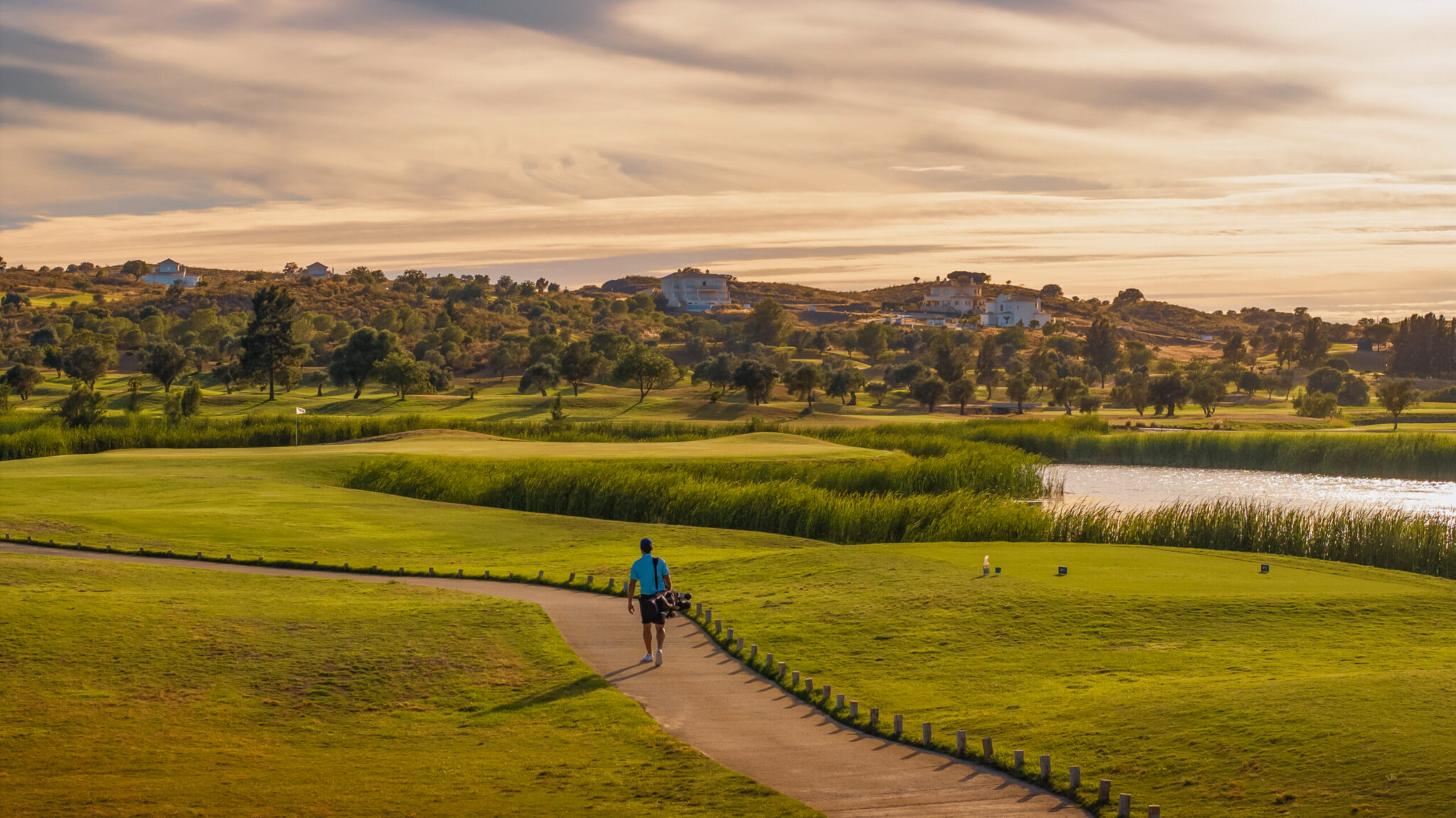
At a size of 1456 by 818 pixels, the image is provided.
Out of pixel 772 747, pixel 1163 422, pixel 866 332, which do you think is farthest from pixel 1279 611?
Result: pixel 866 332

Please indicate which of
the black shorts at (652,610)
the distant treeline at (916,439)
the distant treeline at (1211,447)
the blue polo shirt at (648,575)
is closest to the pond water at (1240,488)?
the distant treeline at (1211,447)

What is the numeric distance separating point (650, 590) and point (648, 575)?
0.82 feet

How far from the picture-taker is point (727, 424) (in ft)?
251

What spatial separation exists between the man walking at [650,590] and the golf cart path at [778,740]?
375 millimetres

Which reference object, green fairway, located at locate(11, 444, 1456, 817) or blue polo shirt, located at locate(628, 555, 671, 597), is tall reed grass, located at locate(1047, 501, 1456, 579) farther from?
blue polo shirt, located at locate(628, 555, 671, 597)

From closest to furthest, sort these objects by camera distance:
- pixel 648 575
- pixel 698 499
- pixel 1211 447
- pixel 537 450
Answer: pixel 648 575 → pixel 698 499 → pixel 537 450 → pixel 1211 447

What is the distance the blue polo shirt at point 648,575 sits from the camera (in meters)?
17.9

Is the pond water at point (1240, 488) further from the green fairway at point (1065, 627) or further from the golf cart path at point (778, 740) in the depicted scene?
the golf cart path at point (778, 740)

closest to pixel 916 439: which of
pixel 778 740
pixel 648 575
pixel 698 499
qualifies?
pixel 698 499

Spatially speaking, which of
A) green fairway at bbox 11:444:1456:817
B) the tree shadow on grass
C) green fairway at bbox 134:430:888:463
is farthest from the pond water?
the tree shadow on grass

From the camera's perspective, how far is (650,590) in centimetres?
1792

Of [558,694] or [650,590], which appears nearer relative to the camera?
[558,694]

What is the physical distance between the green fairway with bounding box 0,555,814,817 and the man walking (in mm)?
1246

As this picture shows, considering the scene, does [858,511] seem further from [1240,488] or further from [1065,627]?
[1240,488]
